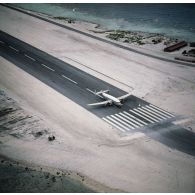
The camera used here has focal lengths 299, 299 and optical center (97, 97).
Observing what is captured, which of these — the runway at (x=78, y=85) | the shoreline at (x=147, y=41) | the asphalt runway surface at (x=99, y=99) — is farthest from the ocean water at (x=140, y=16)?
the asphalt runway surface at (x=99, y=99)

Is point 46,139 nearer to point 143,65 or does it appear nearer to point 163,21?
point 143,65

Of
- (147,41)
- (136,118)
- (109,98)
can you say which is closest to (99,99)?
(109,98)

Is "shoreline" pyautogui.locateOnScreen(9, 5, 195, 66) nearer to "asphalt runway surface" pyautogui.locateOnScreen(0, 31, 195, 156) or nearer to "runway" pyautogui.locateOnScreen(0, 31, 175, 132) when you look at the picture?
"runway" pyautogui.locateOnScreen(0, 31, 175, 132)

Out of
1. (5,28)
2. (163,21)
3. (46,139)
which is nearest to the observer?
(46,139)

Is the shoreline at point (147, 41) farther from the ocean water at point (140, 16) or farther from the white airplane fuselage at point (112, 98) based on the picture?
the white airplane fuselage at point (112, 98)

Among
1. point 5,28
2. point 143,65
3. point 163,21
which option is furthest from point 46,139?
point 163,21

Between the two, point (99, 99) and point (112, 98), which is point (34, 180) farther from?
point (99, 99)
